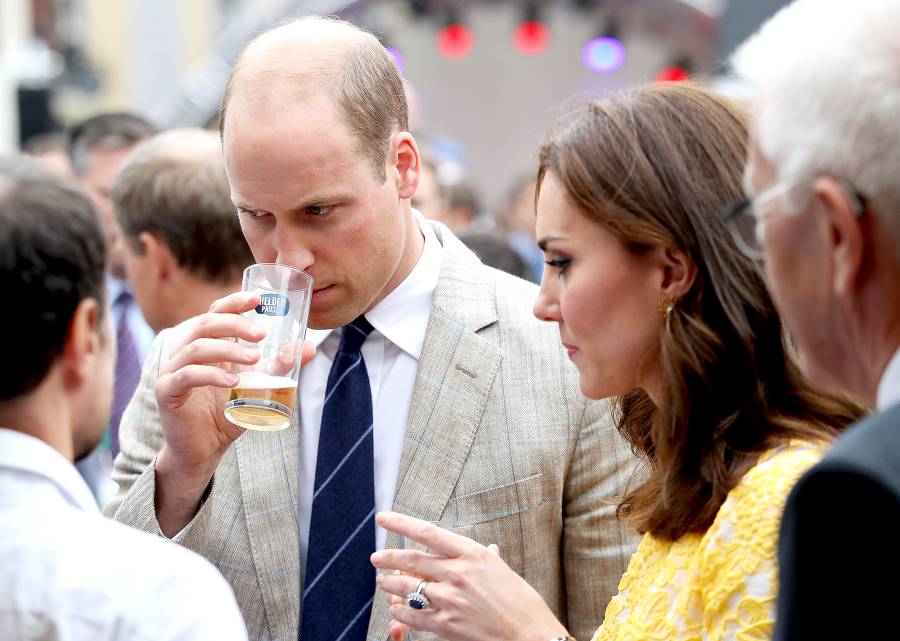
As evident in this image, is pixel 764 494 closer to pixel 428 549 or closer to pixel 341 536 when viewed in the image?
pixel 428 549

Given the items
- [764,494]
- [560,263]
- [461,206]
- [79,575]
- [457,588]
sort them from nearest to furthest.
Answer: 1. [79,575]
2. [764,494]
3. [457,588]
4. [560,263]
5. [461,206]

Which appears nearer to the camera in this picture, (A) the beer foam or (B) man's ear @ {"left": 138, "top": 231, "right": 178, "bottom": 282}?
(A) the beer foam

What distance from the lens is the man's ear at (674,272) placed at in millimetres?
1892

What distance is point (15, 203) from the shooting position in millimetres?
1474

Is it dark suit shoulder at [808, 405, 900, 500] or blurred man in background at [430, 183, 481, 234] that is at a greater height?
dark suit shoulder at [808, 405, 900, 500]

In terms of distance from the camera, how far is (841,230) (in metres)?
1.24

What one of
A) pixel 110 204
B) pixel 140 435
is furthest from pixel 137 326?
pixel 140 435

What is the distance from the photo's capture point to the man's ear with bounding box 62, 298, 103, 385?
1.54 metres

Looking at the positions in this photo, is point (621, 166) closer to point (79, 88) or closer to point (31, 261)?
point (31, 261)

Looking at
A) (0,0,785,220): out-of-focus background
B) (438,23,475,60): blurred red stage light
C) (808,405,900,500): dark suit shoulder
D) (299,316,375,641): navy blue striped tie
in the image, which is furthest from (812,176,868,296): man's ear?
A: (438,23,475,60): blurred red stage light

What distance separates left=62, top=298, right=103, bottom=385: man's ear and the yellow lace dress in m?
0.93

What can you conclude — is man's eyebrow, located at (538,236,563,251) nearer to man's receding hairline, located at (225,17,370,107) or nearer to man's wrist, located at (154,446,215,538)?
man's receding hairline, located at (225,17,370,107)

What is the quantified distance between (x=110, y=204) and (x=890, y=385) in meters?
4.10

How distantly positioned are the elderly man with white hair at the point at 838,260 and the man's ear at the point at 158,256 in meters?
2.26
